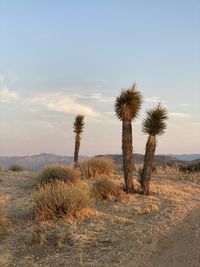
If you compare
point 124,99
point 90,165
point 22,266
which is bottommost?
point 22,266

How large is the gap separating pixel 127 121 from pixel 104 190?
3127mm

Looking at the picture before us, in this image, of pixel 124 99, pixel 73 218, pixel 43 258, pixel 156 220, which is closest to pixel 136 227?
pixel 156 220

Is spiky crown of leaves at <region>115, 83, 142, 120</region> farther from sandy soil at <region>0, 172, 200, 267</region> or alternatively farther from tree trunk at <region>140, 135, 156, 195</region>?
sandy soil at <region>0, 172, 200, 267</region>

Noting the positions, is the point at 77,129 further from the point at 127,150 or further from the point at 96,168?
the point at 127,150

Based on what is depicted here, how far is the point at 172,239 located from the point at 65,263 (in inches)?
109

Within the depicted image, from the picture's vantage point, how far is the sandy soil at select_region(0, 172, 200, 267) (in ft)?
30.1

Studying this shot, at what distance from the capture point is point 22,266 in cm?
907

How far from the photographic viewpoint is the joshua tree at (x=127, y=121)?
17641 millimetres

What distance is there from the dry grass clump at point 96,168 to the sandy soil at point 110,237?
349 inches

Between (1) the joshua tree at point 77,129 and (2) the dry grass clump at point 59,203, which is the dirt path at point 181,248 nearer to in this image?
(2) the dry grass clump at point 59,203

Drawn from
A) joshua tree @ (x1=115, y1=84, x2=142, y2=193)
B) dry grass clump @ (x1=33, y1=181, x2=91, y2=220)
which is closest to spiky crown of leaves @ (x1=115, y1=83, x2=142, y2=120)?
joshua tree @ (x1=115, y1=84, x2=142, y2=193)

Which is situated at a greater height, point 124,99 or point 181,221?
point 124,99

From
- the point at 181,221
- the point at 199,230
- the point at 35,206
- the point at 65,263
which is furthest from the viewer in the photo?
the point at 35,206

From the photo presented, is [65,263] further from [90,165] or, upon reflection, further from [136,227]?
[90,165]
